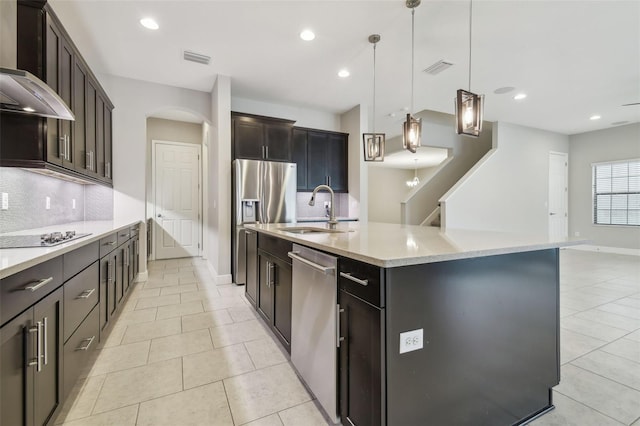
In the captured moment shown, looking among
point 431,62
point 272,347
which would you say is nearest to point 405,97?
point 431,62

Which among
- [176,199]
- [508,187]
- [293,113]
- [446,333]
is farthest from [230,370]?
[508,187]

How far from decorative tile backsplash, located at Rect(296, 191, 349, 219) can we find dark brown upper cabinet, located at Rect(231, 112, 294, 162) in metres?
1.02

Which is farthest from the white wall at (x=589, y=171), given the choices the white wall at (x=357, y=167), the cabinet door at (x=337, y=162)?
the cabinet door at (x=337, y=162)

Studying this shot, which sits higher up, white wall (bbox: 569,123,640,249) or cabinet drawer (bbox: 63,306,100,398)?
white wall (bbox: 569,123,640,249)

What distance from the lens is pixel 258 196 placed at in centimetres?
419

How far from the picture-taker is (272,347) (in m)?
2.27

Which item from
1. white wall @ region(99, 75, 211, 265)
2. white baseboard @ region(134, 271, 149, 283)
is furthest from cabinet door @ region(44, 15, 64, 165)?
white baseboard @ region(134, 271, 149, 283)

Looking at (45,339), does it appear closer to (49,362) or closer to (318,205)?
(49,362)

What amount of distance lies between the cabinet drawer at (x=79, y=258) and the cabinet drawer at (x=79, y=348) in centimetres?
36

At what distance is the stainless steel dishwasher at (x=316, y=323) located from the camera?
55.3 inches

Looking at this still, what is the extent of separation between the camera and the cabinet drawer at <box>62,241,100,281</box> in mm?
1502

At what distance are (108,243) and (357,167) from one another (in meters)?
4.11

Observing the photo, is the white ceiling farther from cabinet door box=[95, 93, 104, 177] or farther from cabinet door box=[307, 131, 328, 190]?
cabinet door box=[307, 131, 328, 190]

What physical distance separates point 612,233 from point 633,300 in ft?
15.3
